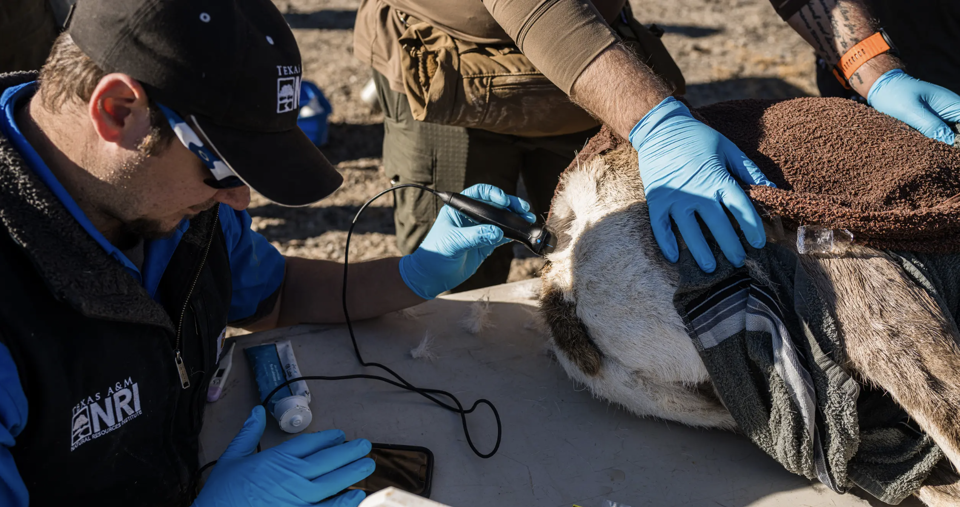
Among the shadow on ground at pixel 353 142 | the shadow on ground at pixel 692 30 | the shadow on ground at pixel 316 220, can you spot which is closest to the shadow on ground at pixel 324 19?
the shadow on ground at pixel 353 142

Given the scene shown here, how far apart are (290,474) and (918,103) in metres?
1.73

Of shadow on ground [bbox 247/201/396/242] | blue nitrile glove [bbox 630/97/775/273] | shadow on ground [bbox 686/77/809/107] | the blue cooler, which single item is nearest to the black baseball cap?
blue nitrile glove [bbox 630/97/775/273]

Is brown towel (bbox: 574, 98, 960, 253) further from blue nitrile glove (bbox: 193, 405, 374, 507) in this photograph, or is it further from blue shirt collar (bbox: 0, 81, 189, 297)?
blue shirt collar (bbox: 0, 81, 189, 297)

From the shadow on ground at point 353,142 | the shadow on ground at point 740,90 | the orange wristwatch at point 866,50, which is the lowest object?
the shadow on ground at point 353,142

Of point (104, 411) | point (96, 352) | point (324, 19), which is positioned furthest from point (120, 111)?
point (324, 19)

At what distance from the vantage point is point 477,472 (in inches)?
56.6

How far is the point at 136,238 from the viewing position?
1324mm

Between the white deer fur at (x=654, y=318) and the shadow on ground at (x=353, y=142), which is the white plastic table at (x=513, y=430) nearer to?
the white deer fur at (x=654, y=318)

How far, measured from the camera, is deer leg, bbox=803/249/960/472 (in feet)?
4.02

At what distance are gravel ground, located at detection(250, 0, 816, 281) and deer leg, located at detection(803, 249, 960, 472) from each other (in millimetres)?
2200

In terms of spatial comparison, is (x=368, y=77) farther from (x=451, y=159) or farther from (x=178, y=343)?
(x=178, y=343)

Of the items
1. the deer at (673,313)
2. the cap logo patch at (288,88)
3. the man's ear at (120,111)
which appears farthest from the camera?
the deer at (673,313)

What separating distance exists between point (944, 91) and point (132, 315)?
1972mm

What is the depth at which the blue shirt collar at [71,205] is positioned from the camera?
3.65ft
